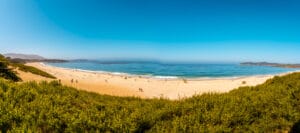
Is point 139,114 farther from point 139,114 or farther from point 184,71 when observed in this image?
point 184,71

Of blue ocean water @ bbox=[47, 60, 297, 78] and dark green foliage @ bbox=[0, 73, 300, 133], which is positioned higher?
dark green foliage @ bbox=[0, 73, 300, 133]

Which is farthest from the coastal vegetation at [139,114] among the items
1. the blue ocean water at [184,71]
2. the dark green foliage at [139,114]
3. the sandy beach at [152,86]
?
the blue ocean water at [184,71]

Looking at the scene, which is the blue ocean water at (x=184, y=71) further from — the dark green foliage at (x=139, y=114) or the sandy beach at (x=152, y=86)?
the dark green foliage at (x=139, y=114)

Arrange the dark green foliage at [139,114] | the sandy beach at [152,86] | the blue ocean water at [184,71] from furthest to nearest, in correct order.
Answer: the blue ocean water at [184,71]
the sandy beach at [152,86]
the dark green foliage at [139,114]

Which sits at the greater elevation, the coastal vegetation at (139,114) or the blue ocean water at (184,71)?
the coastal vegetation at (139,114)

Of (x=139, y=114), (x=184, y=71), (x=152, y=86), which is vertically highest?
(x=139, y=114)

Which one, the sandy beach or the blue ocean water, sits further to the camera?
the blue ocean water

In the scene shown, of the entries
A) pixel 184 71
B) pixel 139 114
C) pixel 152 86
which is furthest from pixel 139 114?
pixel 184 71

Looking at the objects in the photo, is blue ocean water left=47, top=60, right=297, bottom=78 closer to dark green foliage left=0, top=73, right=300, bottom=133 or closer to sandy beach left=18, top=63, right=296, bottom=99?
sandy beach left=18, top=63, right=296, bottom=99

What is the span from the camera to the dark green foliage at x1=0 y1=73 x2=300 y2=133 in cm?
464

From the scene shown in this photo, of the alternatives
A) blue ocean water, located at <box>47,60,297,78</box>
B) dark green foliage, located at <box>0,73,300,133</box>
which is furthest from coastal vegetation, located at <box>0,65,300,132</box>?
blue ocean water, located at <box>47,60,297,78</box>

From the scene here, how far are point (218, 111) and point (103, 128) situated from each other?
278 cm

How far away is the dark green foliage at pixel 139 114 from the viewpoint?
15.2ft

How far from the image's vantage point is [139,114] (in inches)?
207
